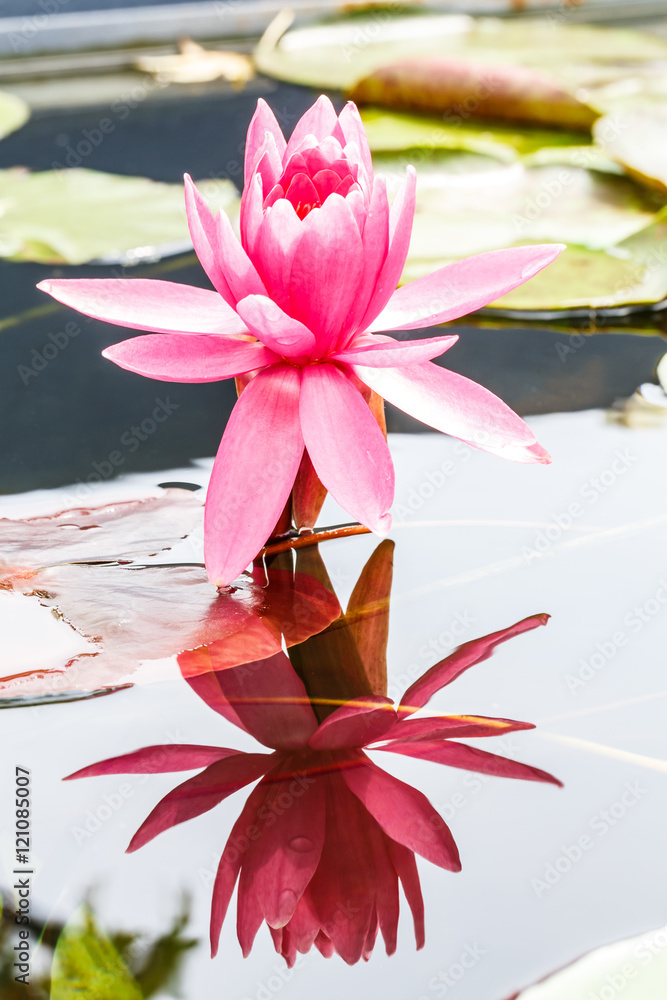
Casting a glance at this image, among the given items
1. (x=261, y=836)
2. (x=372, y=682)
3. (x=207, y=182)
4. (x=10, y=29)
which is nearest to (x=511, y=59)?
(x=207, y=182)

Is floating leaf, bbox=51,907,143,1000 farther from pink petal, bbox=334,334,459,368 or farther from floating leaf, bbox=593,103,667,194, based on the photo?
floating leaf, bbox=593,103,667,194

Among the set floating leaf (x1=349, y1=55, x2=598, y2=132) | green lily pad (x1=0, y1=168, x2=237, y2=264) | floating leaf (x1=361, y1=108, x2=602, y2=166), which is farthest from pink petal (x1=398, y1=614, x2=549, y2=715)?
floating leaf (x1=349, y1=55, x2=598, y2=132)

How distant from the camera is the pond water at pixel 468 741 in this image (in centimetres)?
37

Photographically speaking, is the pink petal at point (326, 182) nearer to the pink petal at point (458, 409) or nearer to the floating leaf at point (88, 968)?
the pink petal at point (458, 409)

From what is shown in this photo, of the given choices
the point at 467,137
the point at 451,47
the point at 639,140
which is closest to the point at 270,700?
the point at 639,140

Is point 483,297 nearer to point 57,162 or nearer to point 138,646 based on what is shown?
point 138,646

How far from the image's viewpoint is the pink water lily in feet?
1.40

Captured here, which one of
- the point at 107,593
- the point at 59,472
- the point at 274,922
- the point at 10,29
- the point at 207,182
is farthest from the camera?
the point at 10,29

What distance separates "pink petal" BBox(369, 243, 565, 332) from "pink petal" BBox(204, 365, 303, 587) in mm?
86

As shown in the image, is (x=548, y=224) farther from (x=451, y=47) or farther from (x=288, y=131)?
(x=451, y=47)

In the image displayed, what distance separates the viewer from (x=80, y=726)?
0.45 m

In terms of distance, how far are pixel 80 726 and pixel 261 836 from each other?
0.12 metres

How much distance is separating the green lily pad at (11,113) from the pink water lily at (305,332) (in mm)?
810

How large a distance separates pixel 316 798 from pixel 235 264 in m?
0.28
